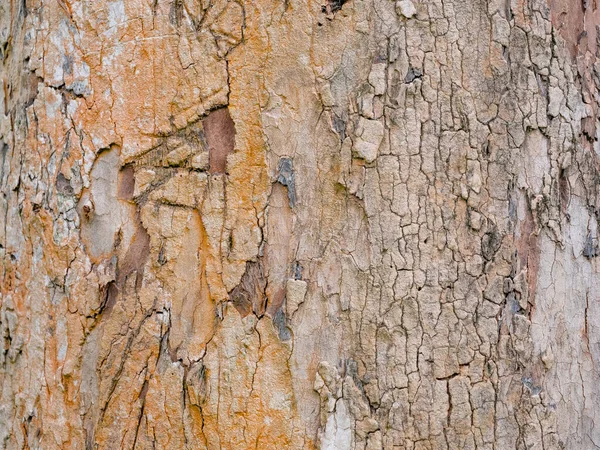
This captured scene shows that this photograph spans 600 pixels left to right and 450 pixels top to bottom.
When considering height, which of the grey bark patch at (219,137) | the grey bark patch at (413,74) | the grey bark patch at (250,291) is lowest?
the grey bark patch at (250,291)

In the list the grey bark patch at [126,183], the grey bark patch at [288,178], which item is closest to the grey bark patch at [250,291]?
the grey bark patch at [288,178]

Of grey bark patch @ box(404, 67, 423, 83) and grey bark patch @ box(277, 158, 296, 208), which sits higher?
grey bark patch @ box(404, 67, 423, 83)

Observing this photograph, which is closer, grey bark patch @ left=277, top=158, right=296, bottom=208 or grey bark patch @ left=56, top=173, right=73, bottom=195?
grey bark patch @ left=277, top=158, right=296, bottom=208

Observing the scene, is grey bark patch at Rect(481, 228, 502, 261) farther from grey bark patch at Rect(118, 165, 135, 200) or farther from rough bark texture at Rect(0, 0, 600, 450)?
grey bark patch at Rect(118, 165, 135, 200)

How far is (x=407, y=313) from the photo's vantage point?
1280 millimetres

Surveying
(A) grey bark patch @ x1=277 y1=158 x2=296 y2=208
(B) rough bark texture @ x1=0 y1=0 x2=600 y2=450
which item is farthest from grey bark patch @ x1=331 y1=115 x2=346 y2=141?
(A) grey bark patch @ x1=277 y1=158 x2=296 y2=208

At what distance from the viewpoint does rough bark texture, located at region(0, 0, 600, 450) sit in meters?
1.28

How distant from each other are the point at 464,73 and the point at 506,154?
181 millimetres

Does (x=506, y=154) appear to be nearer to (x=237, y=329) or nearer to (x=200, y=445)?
(x=237, y=329)

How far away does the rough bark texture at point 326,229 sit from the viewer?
4.21 feet

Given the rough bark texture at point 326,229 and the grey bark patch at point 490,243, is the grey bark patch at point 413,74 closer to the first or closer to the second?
the rough bark texture at point 326,229

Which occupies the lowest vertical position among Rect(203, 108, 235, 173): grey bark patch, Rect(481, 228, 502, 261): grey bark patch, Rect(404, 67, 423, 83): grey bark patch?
Rect(481, 228, 502, 261): grey bark patch

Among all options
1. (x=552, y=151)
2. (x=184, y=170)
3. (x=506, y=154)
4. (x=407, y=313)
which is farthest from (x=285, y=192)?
(x=552, y=151)

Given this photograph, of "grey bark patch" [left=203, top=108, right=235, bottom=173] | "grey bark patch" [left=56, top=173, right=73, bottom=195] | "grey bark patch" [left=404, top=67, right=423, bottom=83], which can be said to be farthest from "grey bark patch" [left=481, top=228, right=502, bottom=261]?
"grey bark patch" [left=56, top=173, right=73, bottom=195]
